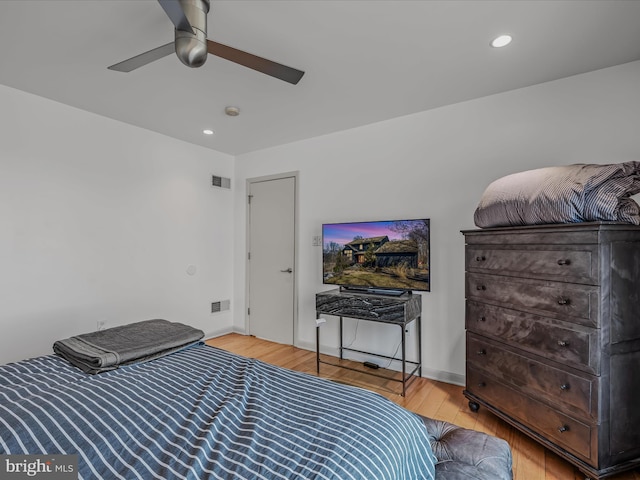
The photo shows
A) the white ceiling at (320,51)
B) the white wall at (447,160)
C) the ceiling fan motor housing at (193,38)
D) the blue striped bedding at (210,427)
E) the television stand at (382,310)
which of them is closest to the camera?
the blue striped bedding at (210,427)

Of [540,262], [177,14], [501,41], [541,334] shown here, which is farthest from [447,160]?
[177,14]

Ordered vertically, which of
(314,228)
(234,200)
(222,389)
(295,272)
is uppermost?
(234,200)

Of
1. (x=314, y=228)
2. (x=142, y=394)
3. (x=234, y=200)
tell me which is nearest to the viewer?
(x=142, y=394)

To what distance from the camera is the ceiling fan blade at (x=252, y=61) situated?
5.16 ft

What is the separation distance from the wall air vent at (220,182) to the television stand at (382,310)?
229 centimetres

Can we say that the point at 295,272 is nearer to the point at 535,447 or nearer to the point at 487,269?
the point at 487,269

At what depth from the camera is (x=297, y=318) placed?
379 centimetres

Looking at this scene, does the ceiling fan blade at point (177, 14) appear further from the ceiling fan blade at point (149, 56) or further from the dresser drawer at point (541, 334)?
the dresser drawer at point (541, 334)

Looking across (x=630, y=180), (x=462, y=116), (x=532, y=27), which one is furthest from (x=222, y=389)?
(x=462, y=116)

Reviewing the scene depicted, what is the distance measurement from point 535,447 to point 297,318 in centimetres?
251

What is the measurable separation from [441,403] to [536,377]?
844mm

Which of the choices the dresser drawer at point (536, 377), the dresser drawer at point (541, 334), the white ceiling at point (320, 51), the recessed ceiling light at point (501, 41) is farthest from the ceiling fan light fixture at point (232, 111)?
the dresser drawer at point (536, 377)

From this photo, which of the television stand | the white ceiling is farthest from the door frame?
the white ceiling

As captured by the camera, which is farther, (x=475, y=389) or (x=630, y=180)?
(x=475, y=389)
